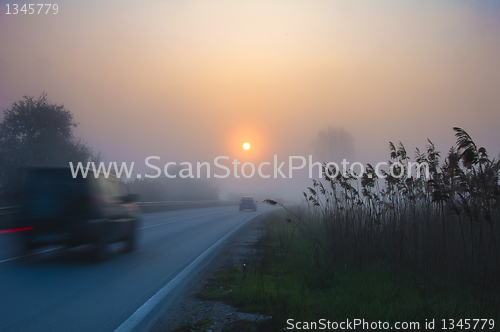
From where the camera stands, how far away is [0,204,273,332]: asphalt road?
499 cm

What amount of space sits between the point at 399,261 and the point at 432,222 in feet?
3.30

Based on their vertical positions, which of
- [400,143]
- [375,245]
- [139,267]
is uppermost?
[400,143]

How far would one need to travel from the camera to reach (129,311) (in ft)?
17.8

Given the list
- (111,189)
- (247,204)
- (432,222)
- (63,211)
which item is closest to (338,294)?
(432,222)

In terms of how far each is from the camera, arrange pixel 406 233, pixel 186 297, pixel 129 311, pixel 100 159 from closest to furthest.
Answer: pixel 129 311 → pixel 186 297 → pixel 406 233 → pixel 100 159

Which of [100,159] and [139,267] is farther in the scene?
[100,159]

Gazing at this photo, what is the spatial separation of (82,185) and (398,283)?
7.21m

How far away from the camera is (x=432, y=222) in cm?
755

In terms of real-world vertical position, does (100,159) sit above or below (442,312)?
above

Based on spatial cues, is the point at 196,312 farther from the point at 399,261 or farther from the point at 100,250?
the point at 100,250

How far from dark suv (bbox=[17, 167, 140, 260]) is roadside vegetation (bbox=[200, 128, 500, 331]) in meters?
3.46

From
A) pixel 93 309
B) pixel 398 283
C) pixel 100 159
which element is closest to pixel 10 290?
pixel 93 309

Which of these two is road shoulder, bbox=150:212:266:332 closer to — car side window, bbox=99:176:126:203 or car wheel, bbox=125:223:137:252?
car side window, bbox=99:176:126:203

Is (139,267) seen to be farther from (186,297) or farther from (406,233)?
(406,233)
